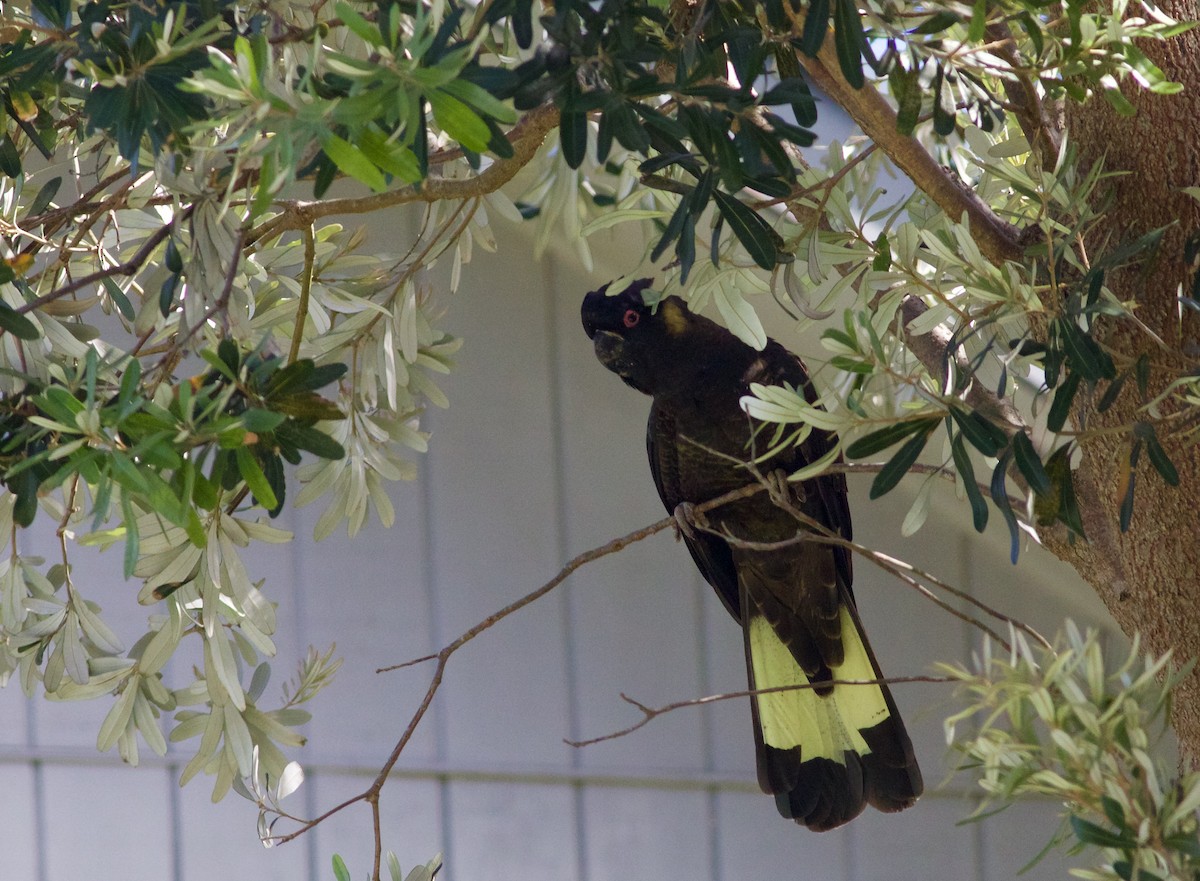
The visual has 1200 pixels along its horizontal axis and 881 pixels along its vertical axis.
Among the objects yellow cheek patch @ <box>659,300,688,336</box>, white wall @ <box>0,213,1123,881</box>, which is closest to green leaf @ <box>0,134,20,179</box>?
yellow cheek patch @ <box>659,300,688,336</box>

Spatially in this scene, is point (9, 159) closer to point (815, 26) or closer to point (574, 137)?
point (574, 137)

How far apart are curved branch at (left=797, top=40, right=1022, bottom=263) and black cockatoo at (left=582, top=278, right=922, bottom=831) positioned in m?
0.64

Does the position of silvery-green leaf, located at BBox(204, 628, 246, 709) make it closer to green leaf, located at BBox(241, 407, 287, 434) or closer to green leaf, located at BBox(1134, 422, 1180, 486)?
green leaf, located at BBox(241, 407, 287, 434)

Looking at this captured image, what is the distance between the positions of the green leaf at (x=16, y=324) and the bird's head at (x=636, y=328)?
0.99 meters

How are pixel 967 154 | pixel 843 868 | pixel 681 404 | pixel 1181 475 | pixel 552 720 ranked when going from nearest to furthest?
pixel 1181 475, pixel 967 154, pixel 681 404, pixel 843 868, pixel 552 720

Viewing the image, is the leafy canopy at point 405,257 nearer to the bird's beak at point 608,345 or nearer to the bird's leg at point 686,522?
the bird's leg at point 686,522

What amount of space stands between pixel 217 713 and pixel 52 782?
6.71 feet

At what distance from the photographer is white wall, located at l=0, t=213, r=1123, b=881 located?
2.27 meters

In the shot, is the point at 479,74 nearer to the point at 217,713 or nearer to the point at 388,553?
the point at 217,713

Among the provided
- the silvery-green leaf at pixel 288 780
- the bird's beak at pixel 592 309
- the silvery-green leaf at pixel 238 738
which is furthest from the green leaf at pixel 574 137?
the bird's beak at pixel 592 309

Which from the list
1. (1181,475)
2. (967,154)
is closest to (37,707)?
(967,154)

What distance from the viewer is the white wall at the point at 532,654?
227 cm

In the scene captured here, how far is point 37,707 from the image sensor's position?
2.95m

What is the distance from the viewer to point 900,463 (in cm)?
87
